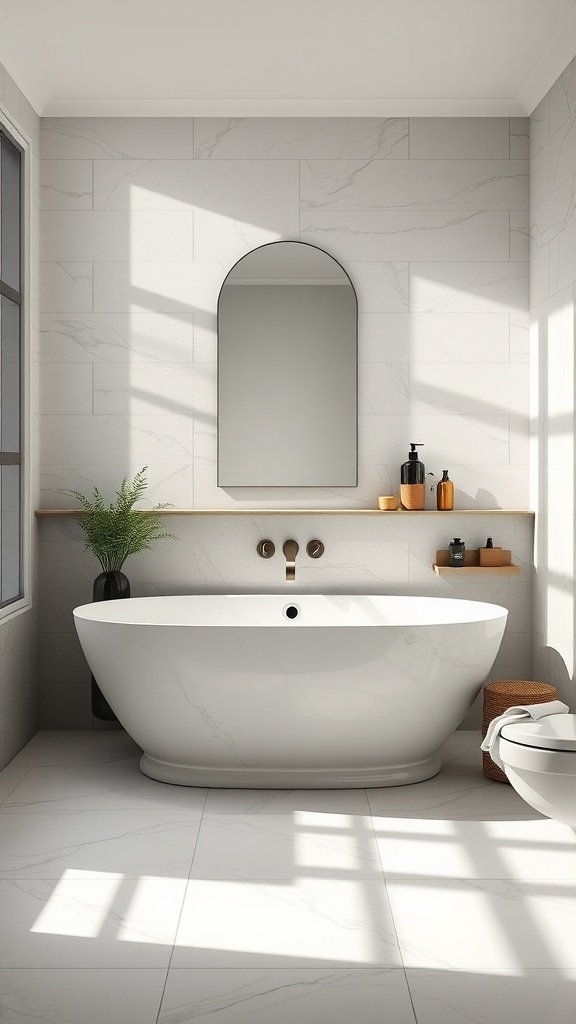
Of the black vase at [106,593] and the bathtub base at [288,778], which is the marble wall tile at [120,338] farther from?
the bathtub base at [288,778]

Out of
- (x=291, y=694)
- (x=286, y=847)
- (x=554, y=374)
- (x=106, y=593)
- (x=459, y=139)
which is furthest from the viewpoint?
(x=459, y=139)

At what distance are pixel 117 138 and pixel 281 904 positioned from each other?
11.0 ft

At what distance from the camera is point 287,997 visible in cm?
202

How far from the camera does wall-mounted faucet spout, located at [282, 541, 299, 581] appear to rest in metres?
4.14

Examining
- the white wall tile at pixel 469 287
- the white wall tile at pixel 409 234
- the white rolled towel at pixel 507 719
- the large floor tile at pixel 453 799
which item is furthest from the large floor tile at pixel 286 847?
the white wall tile at pixel 409 234

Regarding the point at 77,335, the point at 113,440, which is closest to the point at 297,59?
the point at 77,335

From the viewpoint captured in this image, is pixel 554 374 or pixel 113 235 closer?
pixel 554 374

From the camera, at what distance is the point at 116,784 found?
346 centimetres

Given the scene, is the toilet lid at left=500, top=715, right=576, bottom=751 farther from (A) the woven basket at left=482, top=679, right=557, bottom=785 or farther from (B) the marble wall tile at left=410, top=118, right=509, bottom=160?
(B) the marble wall tile at left=410, top=118, right=509, bottom=160

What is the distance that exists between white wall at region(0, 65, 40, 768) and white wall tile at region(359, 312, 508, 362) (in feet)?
4.97

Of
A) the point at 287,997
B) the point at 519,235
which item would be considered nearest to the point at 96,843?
the point at 287,997

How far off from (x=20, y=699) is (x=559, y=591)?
232 cm

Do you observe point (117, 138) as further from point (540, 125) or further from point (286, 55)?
point (540, 125)

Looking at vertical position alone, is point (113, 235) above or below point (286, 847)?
above
